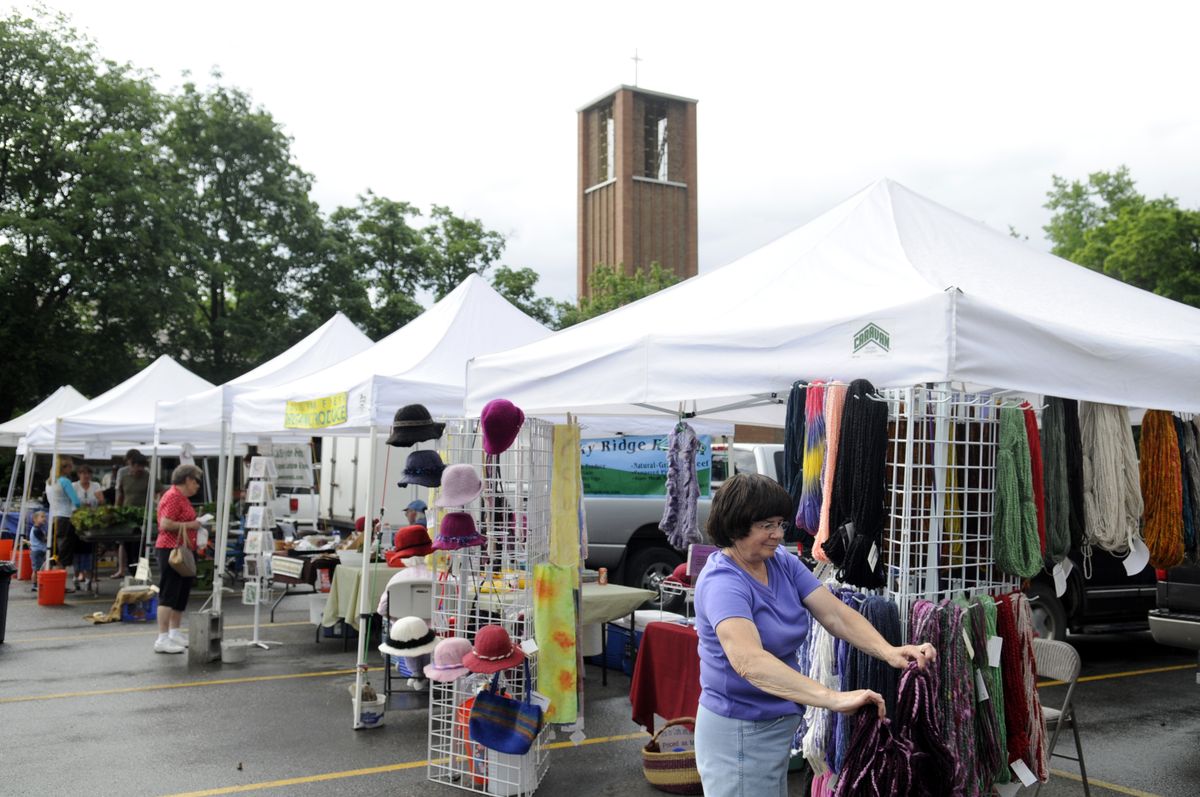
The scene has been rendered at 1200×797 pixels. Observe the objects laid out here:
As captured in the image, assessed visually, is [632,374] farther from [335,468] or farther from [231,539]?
[335,468]

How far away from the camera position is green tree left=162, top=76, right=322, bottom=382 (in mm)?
27672

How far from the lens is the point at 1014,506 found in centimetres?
408

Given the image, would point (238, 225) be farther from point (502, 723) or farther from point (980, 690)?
point (980, 690)

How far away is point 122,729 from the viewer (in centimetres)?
680

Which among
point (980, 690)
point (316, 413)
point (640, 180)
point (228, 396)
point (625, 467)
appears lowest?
point (980, 690)

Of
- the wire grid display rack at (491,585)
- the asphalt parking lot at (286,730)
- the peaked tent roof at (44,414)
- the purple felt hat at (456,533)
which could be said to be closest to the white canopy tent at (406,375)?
the asphalt parking lot at (286,730)

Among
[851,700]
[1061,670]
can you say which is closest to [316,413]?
[1061,670]

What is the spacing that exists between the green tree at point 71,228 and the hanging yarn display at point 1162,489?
24635 millimetres

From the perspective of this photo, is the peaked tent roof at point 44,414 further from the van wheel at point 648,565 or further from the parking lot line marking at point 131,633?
the van wheel at point 648,565

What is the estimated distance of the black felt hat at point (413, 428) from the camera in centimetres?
626

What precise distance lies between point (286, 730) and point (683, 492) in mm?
3161

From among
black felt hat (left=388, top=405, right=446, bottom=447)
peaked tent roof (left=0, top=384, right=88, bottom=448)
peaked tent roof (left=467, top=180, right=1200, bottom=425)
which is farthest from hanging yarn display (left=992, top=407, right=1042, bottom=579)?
peaked tent roof (left=0, top=384, right=88, bottom=448)

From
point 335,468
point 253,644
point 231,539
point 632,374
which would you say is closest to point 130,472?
point 231,539

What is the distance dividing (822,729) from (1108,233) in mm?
32300
